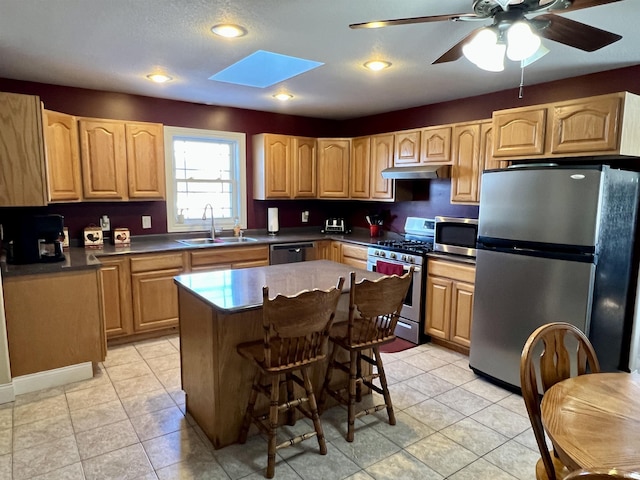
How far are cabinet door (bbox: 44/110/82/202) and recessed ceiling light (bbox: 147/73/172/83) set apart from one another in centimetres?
83

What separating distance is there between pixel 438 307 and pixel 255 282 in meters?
1.96

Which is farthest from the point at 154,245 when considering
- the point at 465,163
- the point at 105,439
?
the point at 465,163

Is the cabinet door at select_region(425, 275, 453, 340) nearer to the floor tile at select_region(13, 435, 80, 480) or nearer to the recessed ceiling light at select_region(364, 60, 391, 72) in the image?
the recessed ceiling light at select_region(364, 60, 391, 72)

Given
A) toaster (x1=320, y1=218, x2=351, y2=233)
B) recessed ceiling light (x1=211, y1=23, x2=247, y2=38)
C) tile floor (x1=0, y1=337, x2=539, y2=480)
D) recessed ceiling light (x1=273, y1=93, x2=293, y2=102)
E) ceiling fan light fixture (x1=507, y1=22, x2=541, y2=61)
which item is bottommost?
tile floor (x1=0, y1=337, x2=539, y2=480)

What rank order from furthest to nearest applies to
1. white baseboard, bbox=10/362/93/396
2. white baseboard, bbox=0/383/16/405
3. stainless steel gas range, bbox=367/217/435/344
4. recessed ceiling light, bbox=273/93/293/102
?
recessed ceiling light, bbox=273/93/293/102
stainless steel gas range, bbox=367/217/435/344
white baseboard, bbox=10/362/93/396
white baseboard, bbox=0/383/16/405

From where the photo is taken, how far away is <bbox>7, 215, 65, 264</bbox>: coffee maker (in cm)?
306

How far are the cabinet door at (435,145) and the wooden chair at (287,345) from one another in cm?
243

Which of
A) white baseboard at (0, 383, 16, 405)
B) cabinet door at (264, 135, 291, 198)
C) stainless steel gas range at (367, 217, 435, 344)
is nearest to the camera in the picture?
white baseboard at (0, 383, 16, 405)

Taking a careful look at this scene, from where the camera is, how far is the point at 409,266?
400 centimetres

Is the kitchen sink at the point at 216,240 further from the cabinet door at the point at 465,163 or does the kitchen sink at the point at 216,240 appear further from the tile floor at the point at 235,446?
the cabinet door at the point at 465,163

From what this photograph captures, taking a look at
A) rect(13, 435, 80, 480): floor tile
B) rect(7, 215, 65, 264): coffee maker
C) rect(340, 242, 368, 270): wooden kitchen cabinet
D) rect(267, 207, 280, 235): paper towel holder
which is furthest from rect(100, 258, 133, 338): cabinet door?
rect(340, 242, 368, 270): wooden kitchen cabinet

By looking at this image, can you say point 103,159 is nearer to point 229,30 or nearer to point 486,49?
point 229,30

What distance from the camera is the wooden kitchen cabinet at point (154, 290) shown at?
3818 mm

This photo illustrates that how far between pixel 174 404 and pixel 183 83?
8.86 feet
